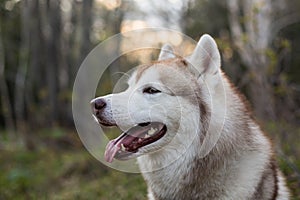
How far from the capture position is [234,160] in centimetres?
339

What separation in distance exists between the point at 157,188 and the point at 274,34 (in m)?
12.6

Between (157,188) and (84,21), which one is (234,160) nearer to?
(157,188)

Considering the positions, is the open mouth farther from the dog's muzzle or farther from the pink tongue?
the dog's muzzle

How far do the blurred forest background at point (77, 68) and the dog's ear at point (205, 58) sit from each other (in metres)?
1.57

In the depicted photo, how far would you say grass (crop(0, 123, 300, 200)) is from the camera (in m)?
5.75

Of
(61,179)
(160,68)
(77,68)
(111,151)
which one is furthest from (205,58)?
(77,68)

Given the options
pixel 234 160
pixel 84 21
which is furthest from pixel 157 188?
pixel 84 21

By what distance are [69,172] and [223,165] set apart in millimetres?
5912

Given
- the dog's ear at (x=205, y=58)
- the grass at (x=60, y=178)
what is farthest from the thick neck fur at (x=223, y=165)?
the grass at (x=60, y=178)

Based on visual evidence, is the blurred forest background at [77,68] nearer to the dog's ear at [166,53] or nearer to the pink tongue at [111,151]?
the dog's ear at [166,53]

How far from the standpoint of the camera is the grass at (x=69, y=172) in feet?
18.9

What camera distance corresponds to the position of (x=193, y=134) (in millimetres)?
3426

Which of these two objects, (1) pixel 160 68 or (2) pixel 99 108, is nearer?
(2) pixel 99 108

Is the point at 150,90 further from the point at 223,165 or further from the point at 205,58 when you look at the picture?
the point at 223,165
